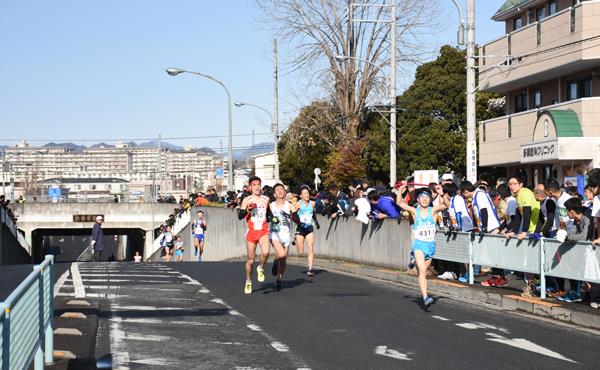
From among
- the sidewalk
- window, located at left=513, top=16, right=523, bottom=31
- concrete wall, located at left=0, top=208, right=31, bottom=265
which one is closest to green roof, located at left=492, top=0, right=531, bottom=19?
window, located at left=513, top=16, right=523, bottom=31

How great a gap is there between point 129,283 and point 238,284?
219cm

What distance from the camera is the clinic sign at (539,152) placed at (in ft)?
102

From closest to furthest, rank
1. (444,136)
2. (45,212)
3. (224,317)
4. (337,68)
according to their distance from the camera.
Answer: (224,317) < (444,136) < (337,68) < (45,212)

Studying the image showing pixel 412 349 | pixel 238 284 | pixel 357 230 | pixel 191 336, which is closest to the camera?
pixel 412 349

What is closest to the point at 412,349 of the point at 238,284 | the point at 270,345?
the point at 270,345

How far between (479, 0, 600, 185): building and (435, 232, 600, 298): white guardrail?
43.6 feet

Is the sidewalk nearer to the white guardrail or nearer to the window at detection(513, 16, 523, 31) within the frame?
the white guardrail

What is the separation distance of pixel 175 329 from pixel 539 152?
23.0 metres

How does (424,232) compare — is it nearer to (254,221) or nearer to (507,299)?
(507,299)

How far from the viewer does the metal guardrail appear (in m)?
5.84

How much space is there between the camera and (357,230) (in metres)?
23.8

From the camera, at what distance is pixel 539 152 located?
3288 cm

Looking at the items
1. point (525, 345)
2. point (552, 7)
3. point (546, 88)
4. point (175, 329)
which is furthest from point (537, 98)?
point (175, 329)

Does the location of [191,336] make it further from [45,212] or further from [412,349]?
[45,212]
